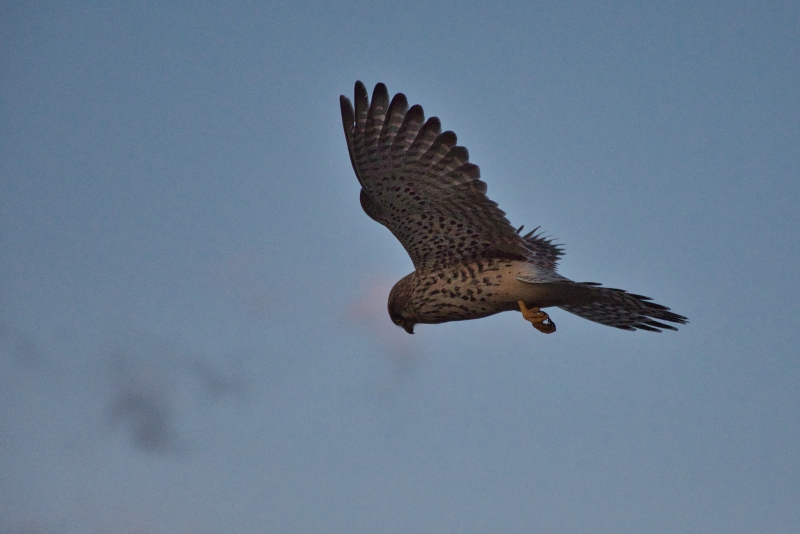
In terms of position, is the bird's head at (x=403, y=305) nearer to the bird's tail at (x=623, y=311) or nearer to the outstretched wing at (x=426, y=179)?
the outstretched wing at (x=426, y=179)

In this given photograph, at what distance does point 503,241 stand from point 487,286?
0.59 metres

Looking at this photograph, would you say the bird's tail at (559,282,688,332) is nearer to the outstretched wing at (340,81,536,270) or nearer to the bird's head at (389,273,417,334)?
the outstretched wing at (340,81,536,270)

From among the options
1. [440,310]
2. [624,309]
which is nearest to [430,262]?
[440,310]

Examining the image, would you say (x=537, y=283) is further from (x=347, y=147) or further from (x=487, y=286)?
(x=347, y=147)

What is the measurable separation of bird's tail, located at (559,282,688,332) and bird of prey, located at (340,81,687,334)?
12 millimetres

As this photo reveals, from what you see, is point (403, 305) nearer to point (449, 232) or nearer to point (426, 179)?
point (449, 232)

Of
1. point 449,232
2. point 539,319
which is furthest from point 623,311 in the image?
point 449,232

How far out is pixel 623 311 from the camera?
A: 1128 cm

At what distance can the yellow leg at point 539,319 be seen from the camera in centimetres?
1093

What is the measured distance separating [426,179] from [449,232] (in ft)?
2.56

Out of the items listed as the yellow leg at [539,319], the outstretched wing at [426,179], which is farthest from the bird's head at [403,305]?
the yellow leg at [539,319]

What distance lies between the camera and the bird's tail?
10656 millimetres

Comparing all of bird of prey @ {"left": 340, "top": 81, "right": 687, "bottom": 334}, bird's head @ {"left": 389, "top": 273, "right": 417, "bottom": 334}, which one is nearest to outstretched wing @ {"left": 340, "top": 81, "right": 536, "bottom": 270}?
bird of prey @ {"left": 340, "top": 81, "right": 687, "bottom": 334}

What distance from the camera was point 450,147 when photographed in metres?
10.9
